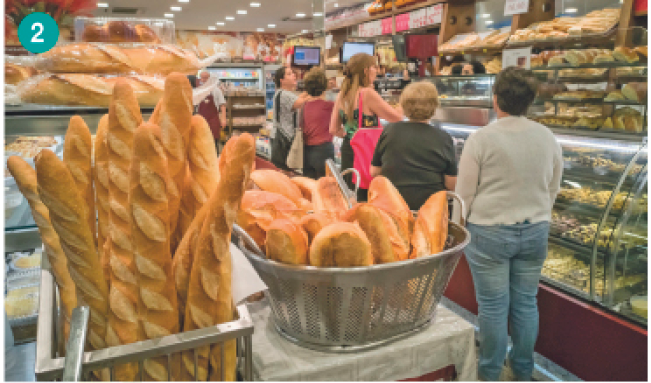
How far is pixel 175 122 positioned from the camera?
666 millimetres

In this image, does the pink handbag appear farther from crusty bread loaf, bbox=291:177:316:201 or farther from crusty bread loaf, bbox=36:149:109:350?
crusty bread loaf, bbox=36:149:109:350

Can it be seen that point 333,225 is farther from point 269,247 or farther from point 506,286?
point 506,286

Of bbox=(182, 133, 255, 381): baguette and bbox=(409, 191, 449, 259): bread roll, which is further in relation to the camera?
bbox=(409, 191, 449, 259): bread roll

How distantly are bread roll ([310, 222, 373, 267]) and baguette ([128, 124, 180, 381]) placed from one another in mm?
230

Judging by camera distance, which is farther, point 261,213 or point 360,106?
point 360,106

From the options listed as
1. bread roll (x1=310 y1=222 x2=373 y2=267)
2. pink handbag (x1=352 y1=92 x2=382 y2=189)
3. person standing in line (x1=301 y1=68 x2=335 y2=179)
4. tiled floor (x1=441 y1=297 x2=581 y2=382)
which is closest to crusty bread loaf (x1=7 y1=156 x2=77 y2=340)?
bread roll (x1=310 y1=222 x2=373 y2=267)

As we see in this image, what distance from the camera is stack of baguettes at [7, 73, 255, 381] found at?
59cm

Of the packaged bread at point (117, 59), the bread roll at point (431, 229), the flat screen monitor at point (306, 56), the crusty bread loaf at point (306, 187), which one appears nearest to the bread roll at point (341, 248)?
the bread roll at point (431, 229)

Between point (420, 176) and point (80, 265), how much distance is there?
1922mm

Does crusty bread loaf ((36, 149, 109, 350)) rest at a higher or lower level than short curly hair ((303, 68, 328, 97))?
lower

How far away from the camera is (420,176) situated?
2338 millimetres

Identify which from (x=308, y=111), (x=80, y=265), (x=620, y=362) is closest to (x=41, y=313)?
(x=80, y=265)

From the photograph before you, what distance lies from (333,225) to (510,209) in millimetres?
1469

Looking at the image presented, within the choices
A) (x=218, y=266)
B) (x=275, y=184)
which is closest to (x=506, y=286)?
(x=275, y=184)
